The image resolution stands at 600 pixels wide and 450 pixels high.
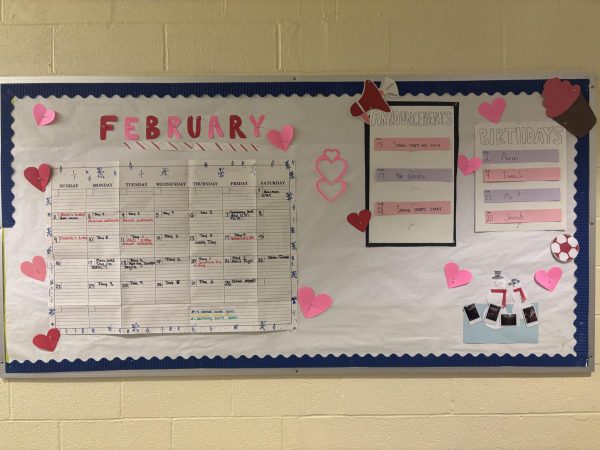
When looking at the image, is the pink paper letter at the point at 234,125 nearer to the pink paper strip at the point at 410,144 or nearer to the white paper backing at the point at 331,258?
the white paper backing at the point at 331,258

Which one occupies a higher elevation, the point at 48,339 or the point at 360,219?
the point at 360,219

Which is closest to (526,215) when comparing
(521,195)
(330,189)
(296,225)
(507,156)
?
(521,195)

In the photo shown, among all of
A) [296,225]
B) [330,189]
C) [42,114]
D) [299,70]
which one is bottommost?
[296,225]

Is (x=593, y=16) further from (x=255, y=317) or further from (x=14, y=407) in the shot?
(x=14, y=407)

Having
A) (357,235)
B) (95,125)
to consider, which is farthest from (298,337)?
(95,125)

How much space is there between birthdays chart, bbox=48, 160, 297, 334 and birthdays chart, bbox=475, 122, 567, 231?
2.05 feet

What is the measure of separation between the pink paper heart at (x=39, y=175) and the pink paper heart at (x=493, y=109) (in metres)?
1.37

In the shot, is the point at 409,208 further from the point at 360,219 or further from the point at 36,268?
the point at 36,268

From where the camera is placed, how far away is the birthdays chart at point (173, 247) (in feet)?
4.26

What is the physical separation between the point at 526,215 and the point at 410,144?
435 millimetres

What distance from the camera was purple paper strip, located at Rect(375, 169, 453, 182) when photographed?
1304 millimetres

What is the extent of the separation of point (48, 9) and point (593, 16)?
5.68 feet

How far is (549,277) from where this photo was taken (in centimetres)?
132

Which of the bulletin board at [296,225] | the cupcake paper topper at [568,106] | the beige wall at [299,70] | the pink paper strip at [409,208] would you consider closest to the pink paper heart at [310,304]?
the bulletin board at [296,225]
